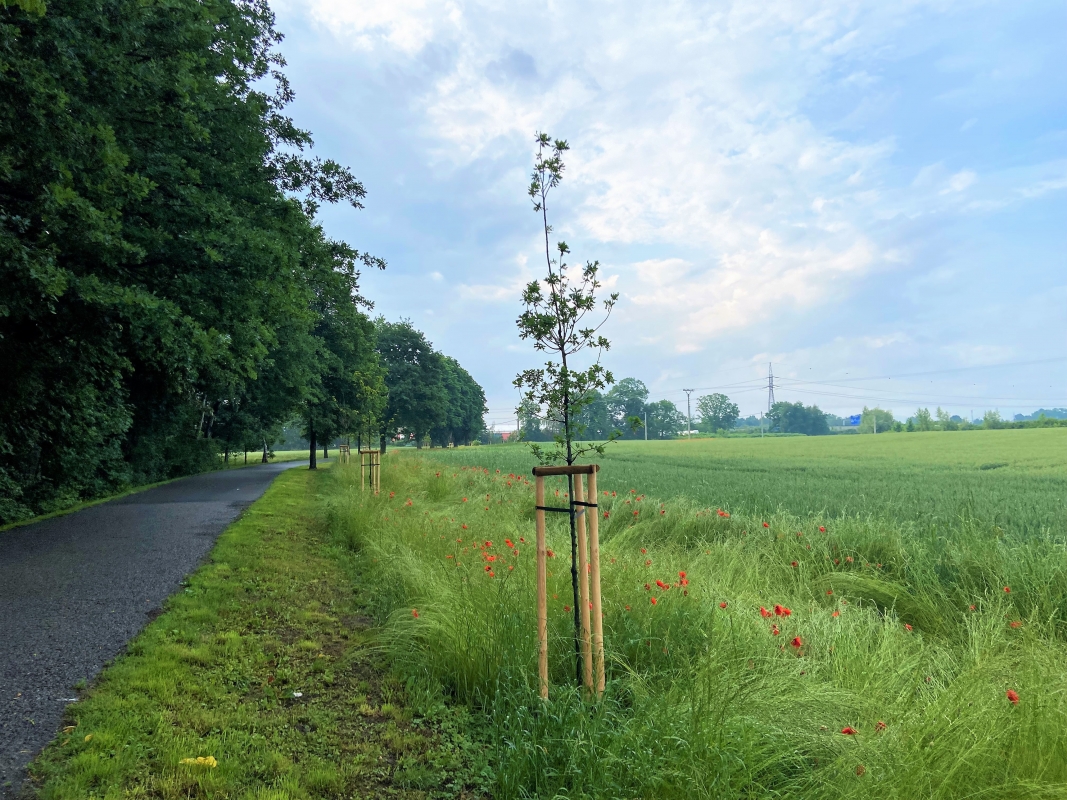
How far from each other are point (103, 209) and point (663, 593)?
815 centimetres

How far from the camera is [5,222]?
6.72 metres

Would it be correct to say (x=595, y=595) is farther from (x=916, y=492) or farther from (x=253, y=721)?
(x=916, y=492)

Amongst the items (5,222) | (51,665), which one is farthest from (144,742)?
(5,222)

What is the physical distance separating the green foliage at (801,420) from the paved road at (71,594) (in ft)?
311

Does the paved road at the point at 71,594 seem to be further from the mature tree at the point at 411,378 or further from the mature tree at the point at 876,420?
the mature tree at the point at 876,420

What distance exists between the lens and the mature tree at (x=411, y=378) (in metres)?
52.3

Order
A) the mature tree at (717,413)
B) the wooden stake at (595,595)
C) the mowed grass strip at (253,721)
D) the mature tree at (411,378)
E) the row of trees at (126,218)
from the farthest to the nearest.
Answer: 1. the mature tree at (717,413)
2. the mature tree at (411,378)
3. the row of trees at (126,218)
4. the wooden stake at (595,595)
5. the mowed grass strip at (253,721)

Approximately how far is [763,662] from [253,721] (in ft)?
9.20

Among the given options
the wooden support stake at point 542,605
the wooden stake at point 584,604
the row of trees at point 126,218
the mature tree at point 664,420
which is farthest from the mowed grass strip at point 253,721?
the mature tree at point 664,420

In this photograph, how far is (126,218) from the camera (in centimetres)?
851

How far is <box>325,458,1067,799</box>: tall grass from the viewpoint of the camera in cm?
226

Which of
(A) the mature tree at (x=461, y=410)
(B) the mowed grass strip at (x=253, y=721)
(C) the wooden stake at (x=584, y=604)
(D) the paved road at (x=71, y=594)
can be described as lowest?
(B) the mowed grass strip at (x=253, y=721)

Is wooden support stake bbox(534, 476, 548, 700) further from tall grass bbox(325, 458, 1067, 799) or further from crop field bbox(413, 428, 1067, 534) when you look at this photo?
crop field bbox(413, 428, 1067, 534)

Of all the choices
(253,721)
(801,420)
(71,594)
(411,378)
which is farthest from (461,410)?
(253,721)
